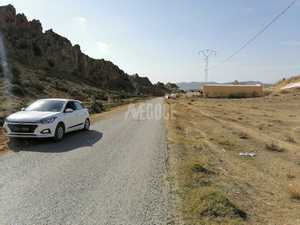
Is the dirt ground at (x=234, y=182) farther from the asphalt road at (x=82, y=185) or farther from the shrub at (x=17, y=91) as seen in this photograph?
the shrub at (x=17, y=91)

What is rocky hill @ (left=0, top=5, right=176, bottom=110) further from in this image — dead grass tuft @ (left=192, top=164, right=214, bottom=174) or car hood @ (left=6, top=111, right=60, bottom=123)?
dead grass tuft @ (left=192, top=164, right=214, bottom=174)

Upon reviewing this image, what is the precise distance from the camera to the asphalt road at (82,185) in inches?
194

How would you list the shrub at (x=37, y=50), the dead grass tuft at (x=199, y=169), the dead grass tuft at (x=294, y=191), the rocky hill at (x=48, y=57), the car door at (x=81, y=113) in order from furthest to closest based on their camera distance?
the shrub at (x=37, y=50)
the rocky hill at (x=48, y=57)
the car door at (x=81, y=113)
the dead grass tuft at (x=199, y=169)
the dead grass tuft at (x=294, y=191)

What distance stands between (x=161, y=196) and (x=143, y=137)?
7817mm

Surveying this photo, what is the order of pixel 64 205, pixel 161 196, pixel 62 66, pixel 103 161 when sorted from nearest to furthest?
pixel 64 205 → pixel 161 196 → pixel 103 161 → pixel 62 66

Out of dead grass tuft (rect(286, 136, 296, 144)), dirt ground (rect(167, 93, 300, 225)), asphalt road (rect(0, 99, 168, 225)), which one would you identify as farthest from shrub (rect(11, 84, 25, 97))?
dead grass tuft (rect(286, 136, 296, 144))

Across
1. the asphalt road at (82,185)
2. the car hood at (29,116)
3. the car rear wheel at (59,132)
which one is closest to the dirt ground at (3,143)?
the asphalt road at (82,185)

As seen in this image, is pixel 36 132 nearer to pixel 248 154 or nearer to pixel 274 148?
pixel 248 154

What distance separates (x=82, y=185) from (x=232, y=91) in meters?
82.9

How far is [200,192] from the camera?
609cm

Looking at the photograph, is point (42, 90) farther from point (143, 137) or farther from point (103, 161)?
point (103, 161)

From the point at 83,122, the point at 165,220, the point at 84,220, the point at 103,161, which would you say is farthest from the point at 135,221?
the point at 83,122

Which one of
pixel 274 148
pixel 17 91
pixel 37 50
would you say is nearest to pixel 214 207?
pixel 274 148

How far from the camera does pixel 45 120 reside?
11102 mm
